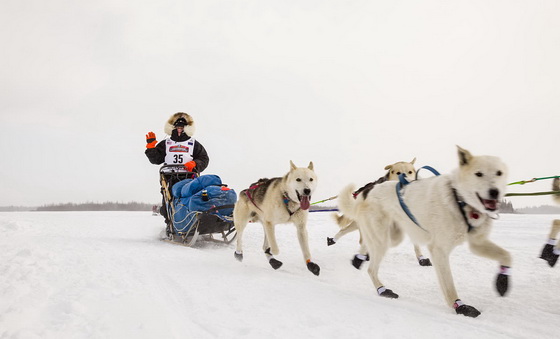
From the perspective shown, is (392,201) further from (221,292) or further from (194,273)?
(194,273)

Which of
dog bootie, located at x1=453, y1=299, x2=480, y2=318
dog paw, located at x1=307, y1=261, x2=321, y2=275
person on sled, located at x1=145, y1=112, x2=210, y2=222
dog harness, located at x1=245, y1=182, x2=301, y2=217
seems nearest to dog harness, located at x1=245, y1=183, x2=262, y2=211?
dog harness, located at x1=245, y1=182, x2=301, y2=217

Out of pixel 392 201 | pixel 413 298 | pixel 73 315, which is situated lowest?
pixel 413 298

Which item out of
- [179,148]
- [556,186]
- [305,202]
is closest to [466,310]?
[305,202]

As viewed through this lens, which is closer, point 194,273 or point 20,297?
point 20,297

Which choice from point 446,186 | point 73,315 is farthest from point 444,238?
point 73,315

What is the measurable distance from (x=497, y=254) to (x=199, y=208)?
4.61 m

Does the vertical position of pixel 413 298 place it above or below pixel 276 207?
below

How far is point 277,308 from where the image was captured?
8.32 ft

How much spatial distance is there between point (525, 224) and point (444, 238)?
19.9 ft

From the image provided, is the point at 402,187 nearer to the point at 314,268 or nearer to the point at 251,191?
the point at 314,268

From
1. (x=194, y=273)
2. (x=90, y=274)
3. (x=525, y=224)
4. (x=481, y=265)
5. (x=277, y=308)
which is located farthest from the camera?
(x=525, y=224)

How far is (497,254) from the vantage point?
262cm

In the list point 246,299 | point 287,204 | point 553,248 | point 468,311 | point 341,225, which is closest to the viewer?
point 468,311

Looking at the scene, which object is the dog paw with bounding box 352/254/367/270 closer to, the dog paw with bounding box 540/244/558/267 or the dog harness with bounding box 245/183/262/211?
the dog harness with bounding box 245/183/262/211
